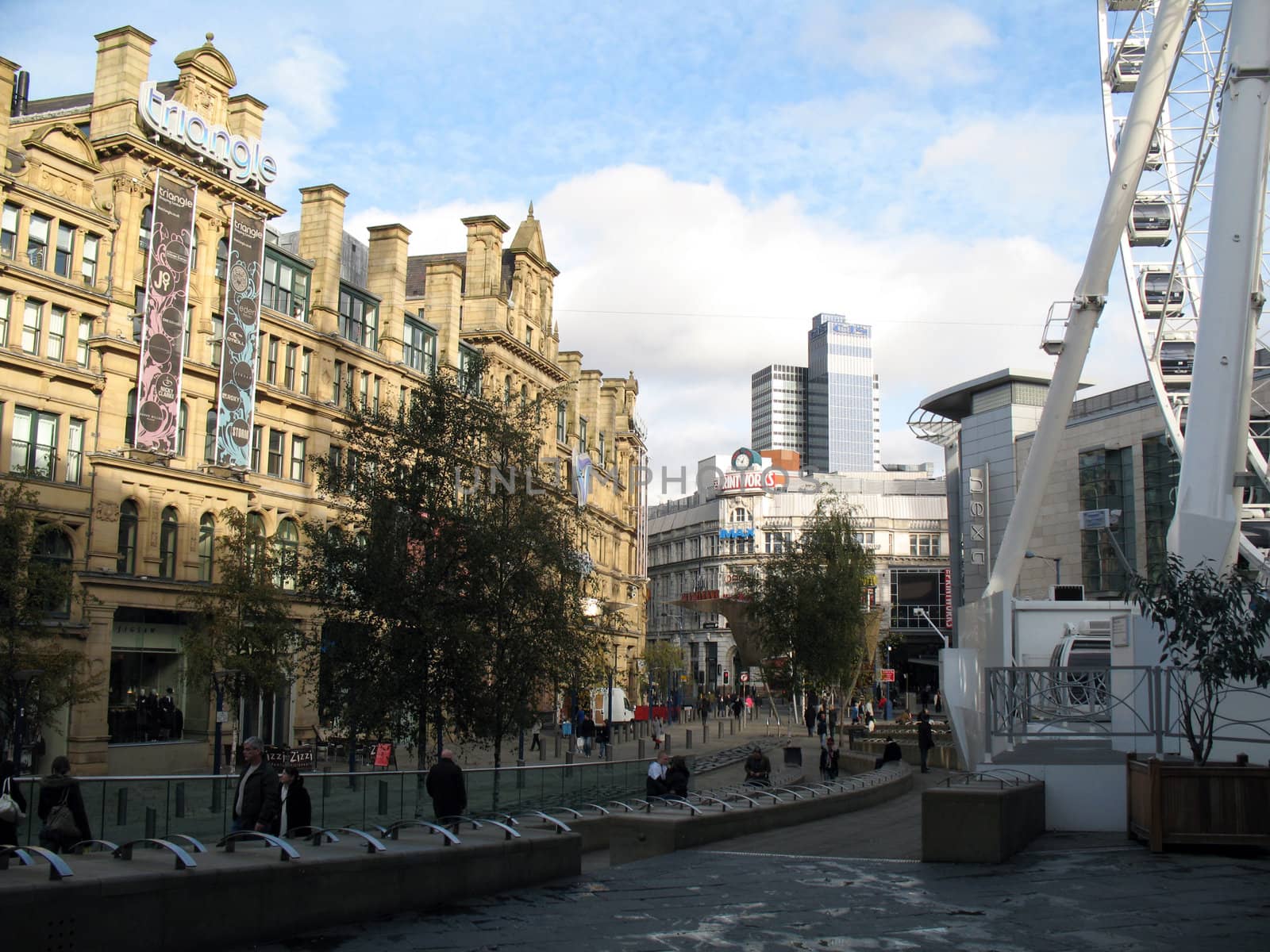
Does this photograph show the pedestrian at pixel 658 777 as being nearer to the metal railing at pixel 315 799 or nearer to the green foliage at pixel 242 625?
the metal railing at pixel 315 799

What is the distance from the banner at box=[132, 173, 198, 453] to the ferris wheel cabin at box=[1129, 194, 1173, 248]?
119 feet

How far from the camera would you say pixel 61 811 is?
13.7m

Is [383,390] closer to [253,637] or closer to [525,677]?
[253,637]

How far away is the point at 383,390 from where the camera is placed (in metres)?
57.4

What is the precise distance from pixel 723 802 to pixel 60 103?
43.7m

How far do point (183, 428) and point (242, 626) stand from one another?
988cm

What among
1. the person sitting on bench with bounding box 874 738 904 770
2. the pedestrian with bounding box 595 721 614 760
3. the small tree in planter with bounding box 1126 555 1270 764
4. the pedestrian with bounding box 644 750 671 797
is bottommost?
the pedestrian with bounding box 595 721 614 760

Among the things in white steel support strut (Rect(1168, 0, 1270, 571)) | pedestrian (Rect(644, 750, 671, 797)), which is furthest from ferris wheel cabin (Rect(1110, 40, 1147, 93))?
pedestrian (Rect(644, 750, 671, 797))

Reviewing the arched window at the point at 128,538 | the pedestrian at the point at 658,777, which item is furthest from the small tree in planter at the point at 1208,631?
the arched window at the point at 128,538

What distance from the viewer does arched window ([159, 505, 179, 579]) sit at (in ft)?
147

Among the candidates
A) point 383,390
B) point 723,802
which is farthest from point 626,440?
point 723,802

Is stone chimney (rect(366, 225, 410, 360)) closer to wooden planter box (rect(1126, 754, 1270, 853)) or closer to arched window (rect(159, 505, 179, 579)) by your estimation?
arched window (rect(159, 505, 179, 579))

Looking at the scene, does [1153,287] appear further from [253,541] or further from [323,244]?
[253,541]

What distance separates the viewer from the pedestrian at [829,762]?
40625mm
